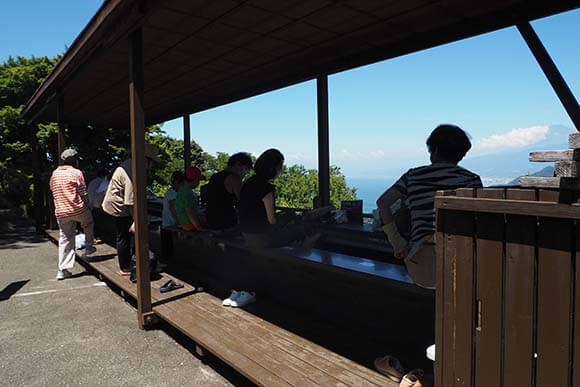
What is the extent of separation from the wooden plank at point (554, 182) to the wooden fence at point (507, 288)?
0.09 ft

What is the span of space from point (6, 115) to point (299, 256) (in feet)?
48.4

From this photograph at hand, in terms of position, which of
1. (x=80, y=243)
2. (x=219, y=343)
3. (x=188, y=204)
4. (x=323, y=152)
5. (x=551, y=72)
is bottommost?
(x=219, y=343)

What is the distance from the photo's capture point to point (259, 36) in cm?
441

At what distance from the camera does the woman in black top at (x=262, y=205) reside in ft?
11.3

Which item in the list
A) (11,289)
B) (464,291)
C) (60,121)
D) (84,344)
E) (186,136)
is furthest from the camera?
(186,136)

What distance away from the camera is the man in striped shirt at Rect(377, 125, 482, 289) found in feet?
6.79

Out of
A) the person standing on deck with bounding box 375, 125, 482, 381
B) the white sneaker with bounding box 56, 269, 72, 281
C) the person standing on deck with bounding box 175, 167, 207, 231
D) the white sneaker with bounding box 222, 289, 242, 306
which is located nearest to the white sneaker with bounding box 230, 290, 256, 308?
the white sneaker with bounding box 222, 289, 242, 306

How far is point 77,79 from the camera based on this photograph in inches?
249

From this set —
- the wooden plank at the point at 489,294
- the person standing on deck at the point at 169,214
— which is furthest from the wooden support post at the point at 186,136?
the wooden plank at the point at 489,294

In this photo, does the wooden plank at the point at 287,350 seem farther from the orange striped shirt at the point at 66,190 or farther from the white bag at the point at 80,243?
the white bag at the point at 80,243

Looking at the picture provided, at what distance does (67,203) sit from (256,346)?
415 cm

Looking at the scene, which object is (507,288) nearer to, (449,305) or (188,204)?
(449,305)

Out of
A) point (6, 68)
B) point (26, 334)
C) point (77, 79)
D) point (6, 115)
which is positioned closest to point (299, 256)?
point (26, 334)

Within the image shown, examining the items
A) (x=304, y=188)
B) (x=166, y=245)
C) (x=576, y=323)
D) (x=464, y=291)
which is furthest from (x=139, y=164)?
(x=304, y=188)
